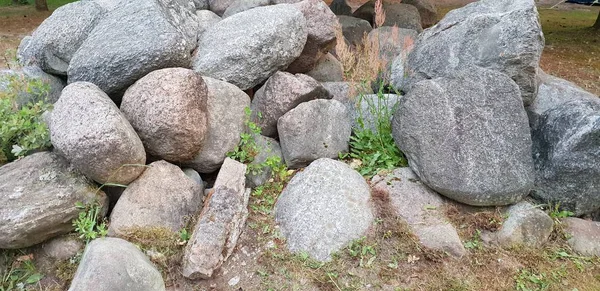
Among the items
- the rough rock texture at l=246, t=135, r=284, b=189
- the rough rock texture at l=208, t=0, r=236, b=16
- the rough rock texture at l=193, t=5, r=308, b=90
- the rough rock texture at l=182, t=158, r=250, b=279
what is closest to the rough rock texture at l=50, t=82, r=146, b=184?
the rough rock texture at l=182, t=158, r=250, b=279

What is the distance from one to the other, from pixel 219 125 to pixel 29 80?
5.27 feet

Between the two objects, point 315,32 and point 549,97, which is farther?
point 315,32

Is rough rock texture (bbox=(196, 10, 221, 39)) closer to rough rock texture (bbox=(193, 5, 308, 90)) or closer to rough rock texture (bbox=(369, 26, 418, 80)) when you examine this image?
rough rock texture (bbox=(193, 5, 308, 90))

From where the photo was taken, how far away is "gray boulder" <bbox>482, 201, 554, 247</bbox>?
290 centimetres

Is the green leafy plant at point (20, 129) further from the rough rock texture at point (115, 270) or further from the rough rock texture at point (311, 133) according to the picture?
the rough rock texture at point (311, 133)

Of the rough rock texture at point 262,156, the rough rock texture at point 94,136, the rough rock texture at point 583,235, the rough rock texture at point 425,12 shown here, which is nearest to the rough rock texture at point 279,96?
the rough rock texture at point 262,156

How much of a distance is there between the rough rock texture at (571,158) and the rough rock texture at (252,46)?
2139 mm

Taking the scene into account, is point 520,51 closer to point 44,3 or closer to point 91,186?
point 91,186

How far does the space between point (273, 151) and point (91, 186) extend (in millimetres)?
1358

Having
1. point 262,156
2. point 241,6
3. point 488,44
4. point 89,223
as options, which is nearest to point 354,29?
point 241,6

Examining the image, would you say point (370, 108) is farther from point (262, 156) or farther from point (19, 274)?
point (19, 274)

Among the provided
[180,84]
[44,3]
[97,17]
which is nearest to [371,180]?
[180,84]

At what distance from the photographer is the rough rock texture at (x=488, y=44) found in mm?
3289

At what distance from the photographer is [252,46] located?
3625mm
